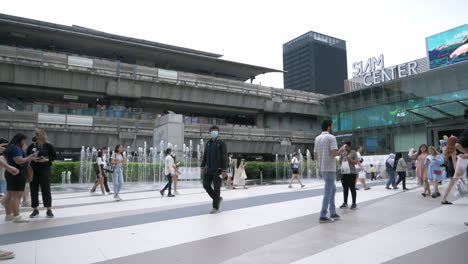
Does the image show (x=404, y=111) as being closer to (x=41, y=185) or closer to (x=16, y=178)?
(x=41, y=185)

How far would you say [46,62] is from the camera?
1239 inches

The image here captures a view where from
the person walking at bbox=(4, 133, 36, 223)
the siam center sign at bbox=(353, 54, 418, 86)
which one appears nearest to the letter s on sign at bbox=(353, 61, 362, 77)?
the siam center sign at bbox=(353, 54, 418, 86)

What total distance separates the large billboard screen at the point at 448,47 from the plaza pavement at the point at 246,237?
37352mm

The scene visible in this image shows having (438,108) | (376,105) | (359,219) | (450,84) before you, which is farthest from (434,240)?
(376,105)

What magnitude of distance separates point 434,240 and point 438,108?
27220 millimetres

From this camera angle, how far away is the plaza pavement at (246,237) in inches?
163

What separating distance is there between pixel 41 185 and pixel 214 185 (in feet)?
12.3

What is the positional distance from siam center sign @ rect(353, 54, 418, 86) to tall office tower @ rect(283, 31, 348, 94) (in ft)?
382

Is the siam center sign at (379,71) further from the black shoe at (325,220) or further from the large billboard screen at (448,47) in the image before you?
the black shoe at (325,220)

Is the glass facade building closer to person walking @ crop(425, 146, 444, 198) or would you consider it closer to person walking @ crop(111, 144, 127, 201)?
person walking @ crop(425, 146, 444, 198)

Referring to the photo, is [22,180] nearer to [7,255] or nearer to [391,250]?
[7,255]

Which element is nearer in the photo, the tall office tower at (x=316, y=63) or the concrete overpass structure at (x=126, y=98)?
the concrete overpass structure at (x=126, y=98)

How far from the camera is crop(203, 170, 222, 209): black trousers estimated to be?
25.3 feet

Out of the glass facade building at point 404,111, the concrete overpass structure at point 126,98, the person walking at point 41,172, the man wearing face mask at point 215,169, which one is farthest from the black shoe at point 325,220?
the glass facade building at point 404,111
